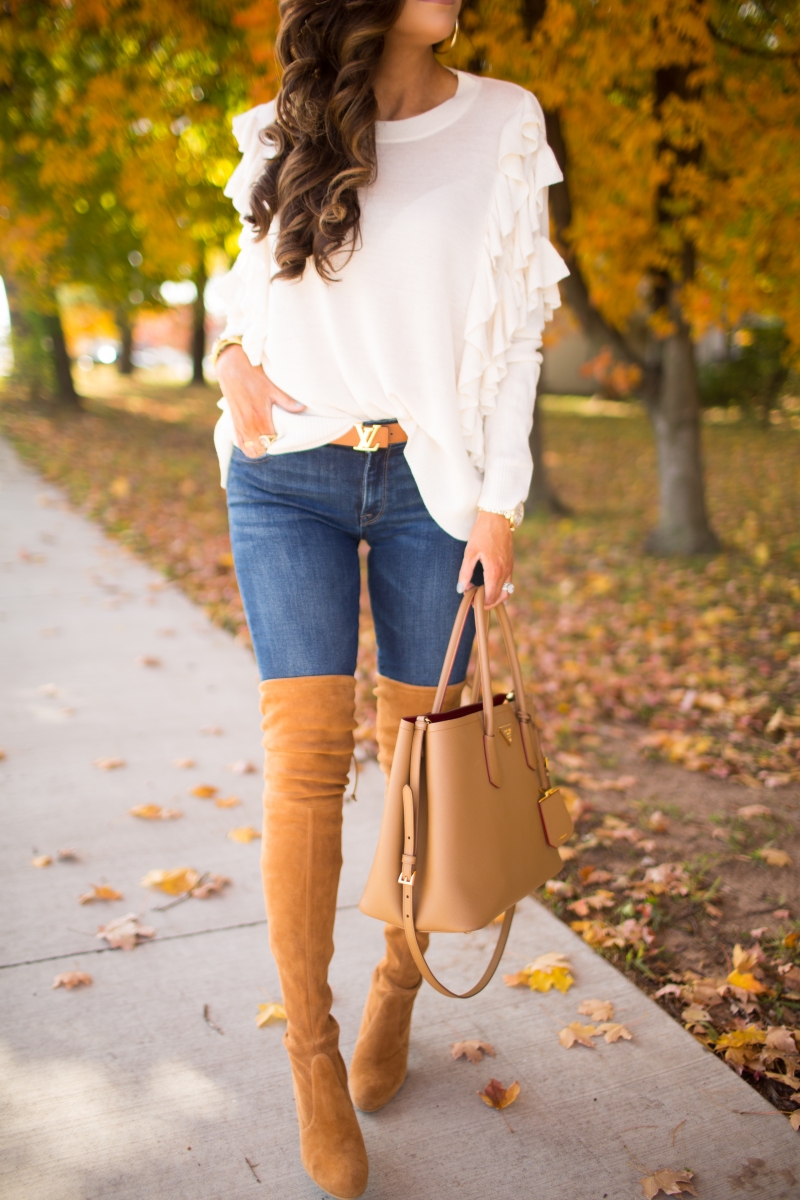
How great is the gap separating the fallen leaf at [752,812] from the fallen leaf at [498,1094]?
1684mm

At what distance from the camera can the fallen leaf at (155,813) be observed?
10.5ft

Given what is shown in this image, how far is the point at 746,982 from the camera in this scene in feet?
7.99

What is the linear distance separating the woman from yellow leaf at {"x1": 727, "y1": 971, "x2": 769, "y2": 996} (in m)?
1.15

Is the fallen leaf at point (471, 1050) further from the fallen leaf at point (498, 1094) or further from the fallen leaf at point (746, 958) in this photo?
the fallen leaf at point (746, 958)

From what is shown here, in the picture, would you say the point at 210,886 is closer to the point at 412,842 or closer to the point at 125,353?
the point at 412,842

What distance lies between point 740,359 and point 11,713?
1475cm

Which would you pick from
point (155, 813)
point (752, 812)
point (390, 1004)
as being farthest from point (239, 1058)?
point (752, 812)

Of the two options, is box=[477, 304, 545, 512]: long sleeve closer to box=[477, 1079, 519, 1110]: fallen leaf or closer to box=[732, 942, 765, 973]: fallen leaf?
box=[477, 1079, 519, 1110]: fallen leaf

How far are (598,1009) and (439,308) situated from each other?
1.71 metres

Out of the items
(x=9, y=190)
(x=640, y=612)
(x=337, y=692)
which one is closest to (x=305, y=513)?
(x=337, y=692)

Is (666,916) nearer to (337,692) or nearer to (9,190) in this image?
(337,692)

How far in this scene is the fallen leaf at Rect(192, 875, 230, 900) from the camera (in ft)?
9.06

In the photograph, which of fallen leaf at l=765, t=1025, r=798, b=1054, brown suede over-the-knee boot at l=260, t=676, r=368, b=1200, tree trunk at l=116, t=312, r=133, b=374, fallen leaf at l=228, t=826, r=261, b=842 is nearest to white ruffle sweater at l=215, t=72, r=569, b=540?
brown suede over-the-knee boot at l=260, t=676, r=368, b=1200

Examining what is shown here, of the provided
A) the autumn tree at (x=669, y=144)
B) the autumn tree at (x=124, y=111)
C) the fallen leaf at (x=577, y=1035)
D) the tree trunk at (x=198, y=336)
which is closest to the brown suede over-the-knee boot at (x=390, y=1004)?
the fallen leaf at (x=577, y=1035)
